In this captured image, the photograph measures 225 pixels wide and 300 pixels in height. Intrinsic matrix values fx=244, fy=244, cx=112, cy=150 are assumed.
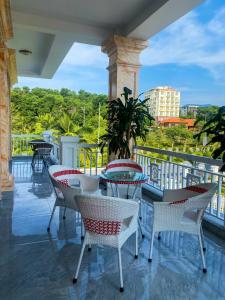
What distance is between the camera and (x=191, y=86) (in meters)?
20.7

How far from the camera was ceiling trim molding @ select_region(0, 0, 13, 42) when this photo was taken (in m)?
3.17

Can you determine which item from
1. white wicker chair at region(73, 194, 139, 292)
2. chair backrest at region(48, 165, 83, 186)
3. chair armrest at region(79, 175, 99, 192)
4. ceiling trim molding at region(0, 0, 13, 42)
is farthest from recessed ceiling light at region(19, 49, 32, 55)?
white wicker chair at region(73, 194, 139, 292)

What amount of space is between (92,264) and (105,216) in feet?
2.12

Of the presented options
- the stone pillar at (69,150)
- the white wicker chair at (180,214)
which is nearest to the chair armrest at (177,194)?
the white wicker chair at (180,214)

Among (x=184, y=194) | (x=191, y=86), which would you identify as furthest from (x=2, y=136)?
(x=191, y=86)

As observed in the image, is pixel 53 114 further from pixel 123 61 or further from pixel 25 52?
pixel 123 61

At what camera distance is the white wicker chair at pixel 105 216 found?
1768mm

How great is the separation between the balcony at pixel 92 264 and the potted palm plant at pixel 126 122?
52.0 inches

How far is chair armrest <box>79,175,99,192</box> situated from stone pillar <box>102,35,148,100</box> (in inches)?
83.5

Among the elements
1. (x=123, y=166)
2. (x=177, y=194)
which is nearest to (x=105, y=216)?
(x=177, y=194)

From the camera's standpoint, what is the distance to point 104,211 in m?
1.79

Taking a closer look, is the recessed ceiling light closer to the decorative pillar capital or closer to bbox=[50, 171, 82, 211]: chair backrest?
the decorative pillar capital

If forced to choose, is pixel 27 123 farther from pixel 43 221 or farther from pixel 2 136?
pixel 43 221

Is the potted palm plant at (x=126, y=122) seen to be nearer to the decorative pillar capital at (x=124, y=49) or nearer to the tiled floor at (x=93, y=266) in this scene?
the decorative pillar capital at (x=124, y=49)
